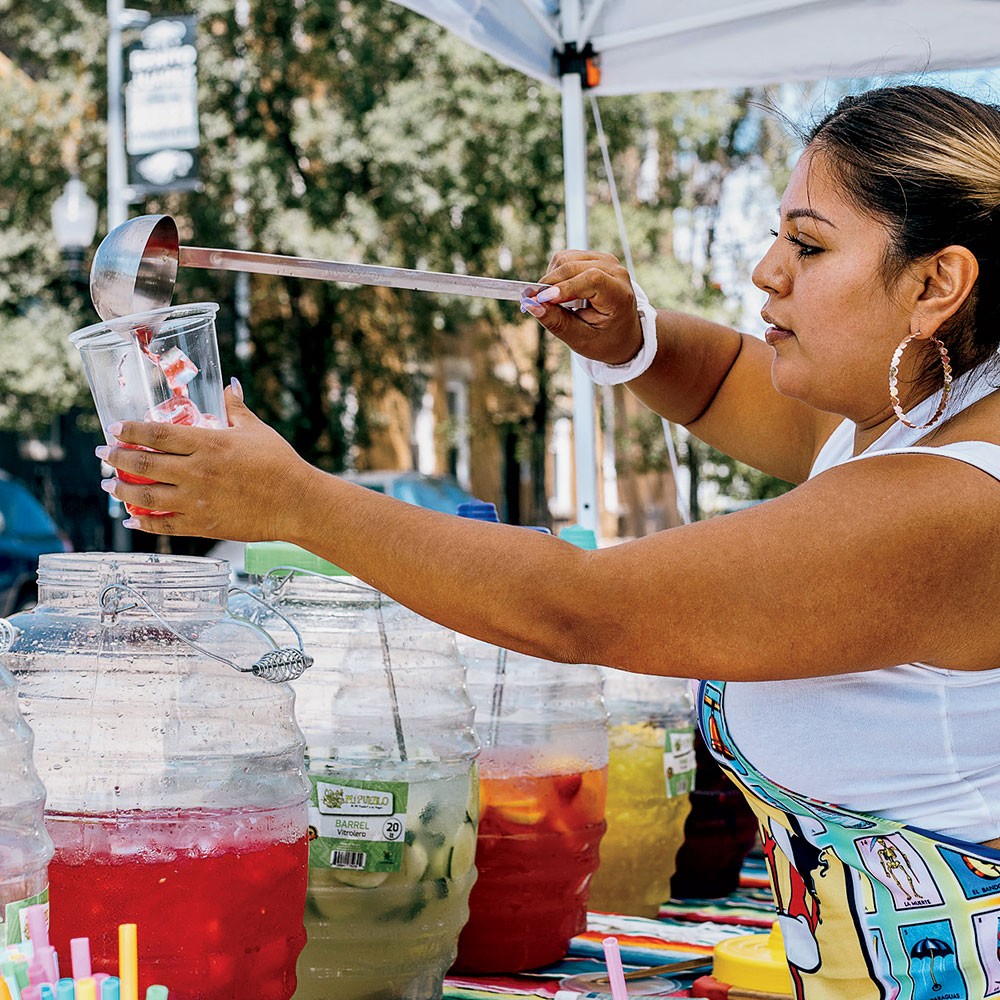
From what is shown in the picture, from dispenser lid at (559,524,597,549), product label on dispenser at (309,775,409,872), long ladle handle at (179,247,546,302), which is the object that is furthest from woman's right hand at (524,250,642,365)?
product label on dispenser at (309,775,409,872)

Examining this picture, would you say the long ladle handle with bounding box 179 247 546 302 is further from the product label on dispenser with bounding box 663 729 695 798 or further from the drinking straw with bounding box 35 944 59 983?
the product label on dispenser with bounding box 663 729 695 798

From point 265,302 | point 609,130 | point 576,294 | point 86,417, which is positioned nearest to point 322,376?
point 265,302

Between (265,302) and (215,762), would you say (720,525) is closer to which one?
(215,762)

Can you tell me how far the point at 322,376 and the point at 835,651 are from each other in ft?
43.1

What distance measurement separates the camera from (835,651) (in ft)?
3.91

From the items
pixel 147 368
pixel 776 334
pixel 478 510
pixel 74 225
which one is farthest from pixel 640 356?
pixel 74 225

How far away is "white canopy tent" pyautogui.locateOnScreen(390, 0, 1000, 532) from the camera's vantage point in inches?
111

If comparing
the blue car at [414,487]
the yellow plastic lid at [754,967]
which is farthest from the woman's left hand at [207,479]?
the blue car at [414,487]

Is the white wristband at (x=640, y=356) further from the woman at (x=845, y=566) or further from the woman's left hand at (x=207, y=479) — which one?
the woman's left hand at (x=207, y=479)

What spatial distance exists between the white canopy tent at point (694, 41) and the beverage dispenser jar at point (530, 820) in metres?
0.61

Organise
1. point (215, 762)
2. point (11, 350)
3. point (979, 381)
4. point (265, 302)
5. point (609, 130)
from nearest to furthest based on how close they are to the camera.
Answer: point (979, 381)
point (215, 762)
point (11, 350)
point (609, 130)
point (265, 302)

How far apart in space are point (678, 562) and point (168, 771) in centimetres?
68

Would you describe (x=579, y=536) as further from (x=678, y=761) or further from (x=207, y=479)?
(x=207, y=479)

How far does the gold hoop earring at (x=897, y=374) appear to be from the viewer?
1.29 meters
